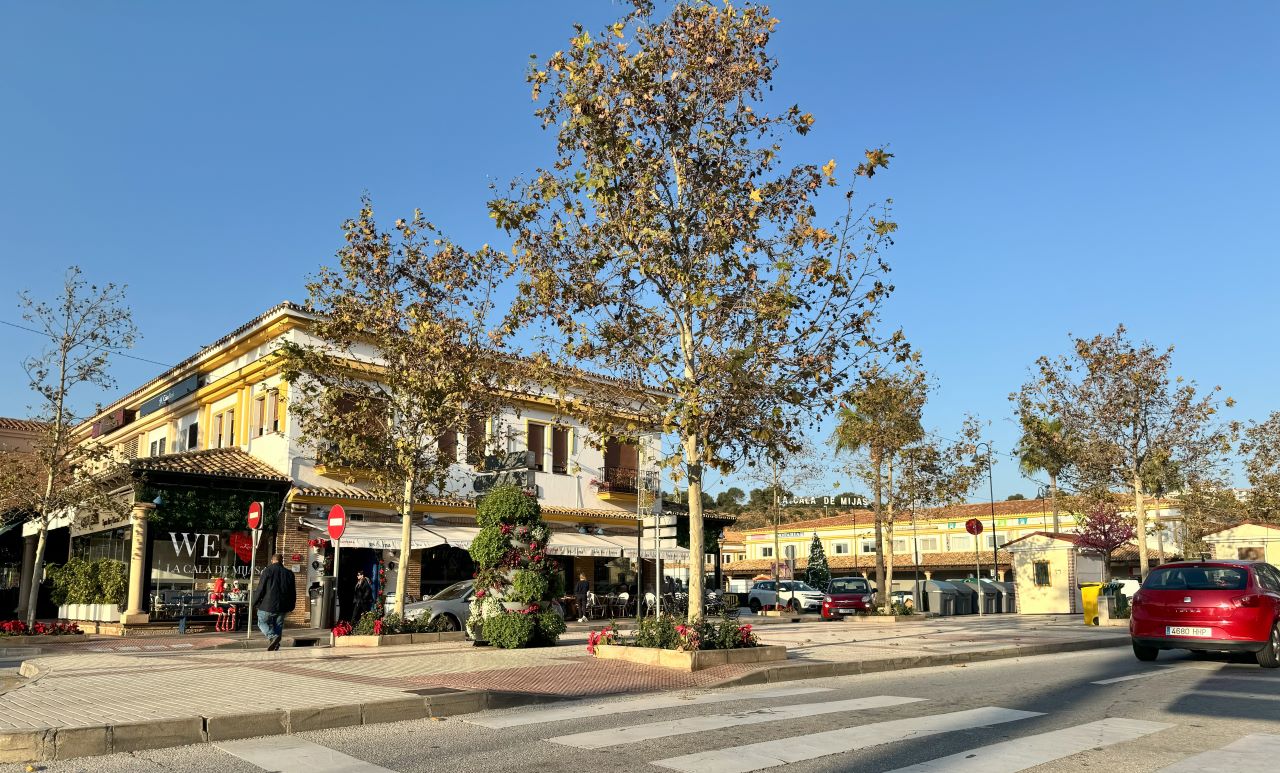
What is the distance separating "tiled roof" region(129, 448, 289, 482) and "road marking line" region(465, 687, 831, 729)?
1914cm

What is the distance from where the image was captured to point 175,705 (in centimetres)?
861

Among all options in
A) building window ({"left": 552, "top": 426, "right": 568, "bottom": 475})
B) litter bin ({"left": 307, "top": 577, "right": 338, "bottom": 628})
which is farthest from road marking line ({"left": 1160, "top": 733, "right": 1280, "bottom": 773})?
building window ({"left": 552, "top": 426, "right": 568, "bottom": 475})

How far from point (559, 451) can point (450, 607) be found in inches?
509

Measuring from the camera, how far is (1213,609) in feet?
43.2

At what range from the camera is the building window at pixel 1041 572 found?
36938 millimetres

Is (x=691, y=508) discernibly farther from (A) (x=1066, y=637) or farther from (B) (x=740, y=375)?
(A) (x=1066, y=637)

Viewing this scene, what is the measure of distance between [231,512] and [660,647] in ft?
56.5

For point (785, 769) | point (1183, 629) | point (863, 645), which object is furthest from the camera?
point (863, 645)

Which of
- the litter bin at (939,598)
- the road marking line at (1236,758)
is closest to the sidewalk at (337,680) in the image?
the road marking line at (1236,758)

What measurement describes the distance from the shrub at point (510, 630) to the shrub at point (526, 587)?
0.90ft

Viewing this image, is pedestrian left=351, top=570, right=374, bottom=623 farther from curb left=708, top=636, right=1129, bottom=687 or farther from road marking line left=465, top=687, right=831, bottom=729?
road marking line left=465, top=687, right=831, bottom=729

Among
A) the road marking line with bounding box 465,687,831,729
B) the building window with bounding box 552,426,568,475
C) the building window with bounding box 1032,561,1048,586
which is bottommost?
the road marking line with bounding box 465,687,831,729

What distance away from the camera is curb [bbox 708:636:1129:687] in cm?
1248

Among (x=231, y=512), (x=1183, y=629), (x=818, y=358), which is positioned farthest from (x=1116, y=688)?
(x=231, y=512)
